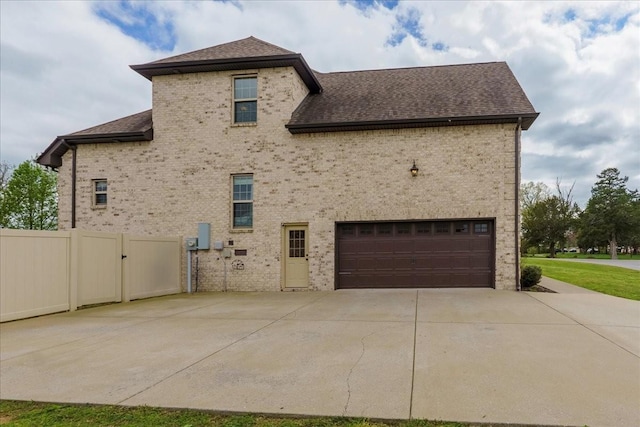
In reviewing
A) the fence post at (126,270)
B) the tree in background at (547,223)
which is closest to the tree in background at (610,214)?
the tree in background at (547,223)

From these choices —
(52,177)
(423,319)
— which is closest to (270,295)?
(423,319)

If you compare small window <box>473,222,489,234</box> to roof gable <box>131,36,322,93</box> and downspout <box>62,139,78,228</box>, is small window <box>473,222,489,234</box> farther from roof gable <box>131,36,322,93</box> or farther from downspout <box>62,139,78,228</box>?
downspout <box>62,139,78,228</box>

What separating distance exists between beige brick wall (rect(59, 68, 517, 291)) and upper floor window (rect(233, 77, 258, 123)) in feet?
0.78

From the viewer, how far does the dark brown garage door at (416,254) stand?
1286 cm

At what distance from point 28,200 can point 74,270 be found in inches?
1150

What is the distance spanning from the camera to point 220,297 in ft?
40.5

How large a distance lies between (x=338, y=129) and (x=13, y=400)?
10.9 meters

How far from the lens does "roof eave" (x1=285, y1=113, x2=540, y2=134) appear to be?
12500mm

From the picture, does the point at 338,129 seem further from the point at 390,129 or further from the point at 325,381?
the point at 325,381

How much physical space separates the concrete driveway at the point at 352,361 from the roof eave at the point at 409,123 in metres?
5.73

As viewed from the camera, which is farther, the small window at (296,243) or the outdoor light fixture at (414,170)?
the small window at (296,243)

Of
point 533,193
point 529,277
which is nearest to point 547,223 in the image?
point 533,193

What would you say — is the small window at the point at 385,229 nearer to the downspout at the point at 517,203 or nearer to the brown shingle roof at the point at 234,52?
the downspout at the point at 517,203

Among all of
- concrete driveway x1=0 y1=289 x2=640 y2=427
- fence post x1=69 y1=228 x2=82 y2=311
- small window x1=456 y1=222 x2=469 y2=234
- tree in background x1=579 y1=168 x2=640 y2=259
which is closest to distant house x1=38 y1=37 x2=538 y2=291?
small window x1=456 y1=222 x2=469 y2=234
